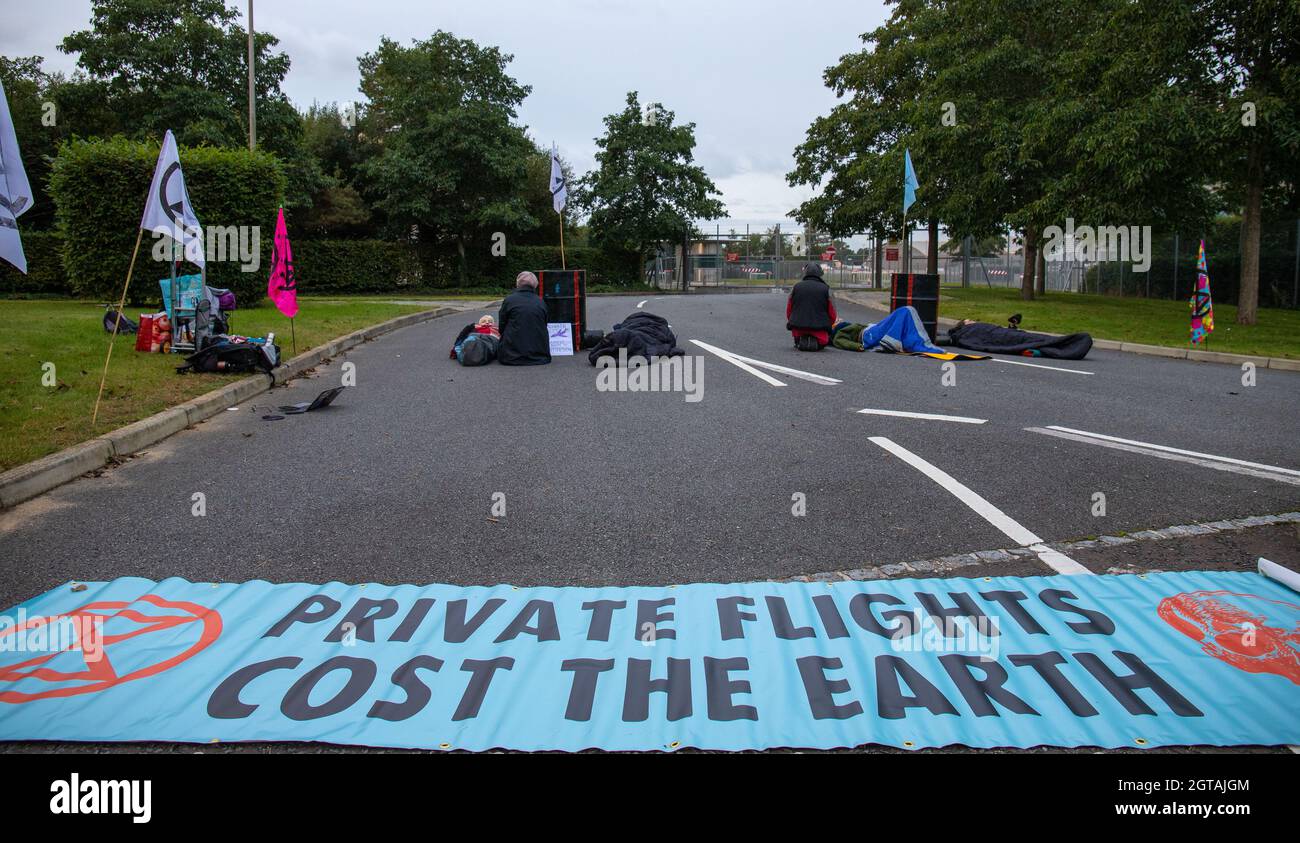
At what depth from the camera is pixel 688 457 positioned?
22.9 ft

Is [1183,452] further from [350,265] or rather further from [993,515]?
[350,265]

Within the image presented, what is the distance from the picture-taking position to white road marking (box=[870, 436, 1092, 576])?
4543 mm

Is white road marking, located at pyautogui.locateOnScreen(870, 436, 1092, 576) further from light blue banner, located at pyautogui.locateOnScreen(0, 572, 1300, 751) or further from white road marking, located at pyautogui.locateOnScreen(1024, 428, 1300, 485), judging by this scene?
white road marking, located at pyautogui.locateOnScreen(1024, 428, 1300, 485)

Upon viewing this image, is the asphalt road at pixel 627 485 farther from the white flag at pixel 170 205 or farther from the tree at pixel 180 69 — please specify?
the tree at pixel 180 69

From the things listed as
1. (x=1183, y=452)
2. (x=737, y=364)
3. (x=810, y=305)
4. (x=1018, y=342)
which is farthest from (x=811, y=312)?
(x=1183, y=452)

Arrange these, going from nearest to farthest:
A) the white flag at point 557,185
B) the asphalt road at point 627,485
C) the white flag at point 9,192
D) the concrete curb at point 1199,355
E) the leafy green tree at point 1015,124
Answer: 1. the asphalt road at point 627,485
2. the white flag at point 9,192
3. the concrete curb at point 1199,355
4. the white flag at point 557,185
5. the leafy green tree at point 1015,124

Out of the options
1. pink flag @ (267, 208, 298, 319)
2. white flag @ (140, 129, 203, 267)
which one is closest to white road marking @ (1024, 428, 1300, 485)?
white flag @ (140, 129, 203, 267)

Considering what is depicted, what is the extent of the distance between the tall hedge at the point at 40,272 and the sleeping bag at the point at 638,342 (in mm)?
23870

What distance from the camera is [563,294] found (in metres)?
13.6

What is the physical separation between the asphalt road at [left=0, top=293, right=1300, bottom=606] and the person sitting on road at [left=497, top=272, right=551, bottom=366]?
2.27 metres

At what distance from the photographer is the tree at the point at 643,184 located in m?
42.1

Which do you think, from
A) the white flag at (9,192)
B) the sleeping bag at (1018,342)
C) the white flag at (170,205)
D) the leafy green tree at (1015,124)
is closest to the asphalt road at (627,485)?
the white flag at (9,192)
